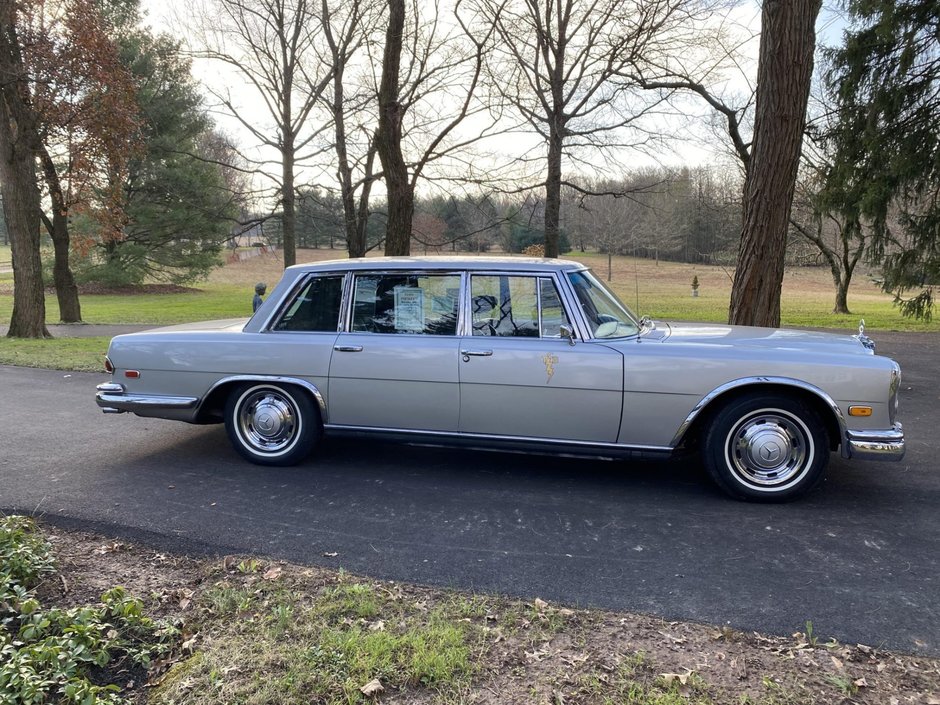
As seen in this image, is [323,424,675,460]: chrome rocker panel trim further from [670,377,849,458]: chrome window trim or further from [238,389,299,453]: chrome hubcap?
[238,389,299,453]: chrome hubcap

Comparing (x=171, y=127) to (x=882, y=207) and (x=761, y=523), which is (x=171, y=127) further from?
(x=761, y=523)

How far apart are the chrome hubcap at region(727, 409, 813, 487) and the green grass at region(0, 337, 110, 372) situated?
912cm

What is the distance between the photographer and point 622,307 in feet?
17.3

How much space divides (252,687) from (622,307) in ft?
12.5

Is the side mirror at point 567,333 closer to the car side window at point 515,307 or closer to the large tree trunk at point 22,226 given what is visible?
the car side window at point 515,307

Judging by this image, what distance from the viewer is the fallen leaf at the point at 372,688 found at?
248 cm

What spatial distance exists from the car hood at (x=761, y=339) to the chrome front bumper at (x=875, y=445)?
559mm

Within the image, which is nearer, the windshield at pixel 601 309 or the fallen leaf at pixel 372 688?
the fallen leaf at pixel 372 688

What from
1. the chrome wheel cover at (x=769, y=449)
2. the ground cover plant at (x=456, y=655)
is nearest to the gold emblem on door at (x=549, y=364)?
the chrome wheel cover at (x=769, y=449)

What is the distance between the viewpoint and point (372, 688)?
8.18 feet

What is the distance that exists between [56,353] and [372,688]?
37.8ft

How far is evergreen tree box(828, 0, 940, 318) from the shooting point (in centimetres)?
1468

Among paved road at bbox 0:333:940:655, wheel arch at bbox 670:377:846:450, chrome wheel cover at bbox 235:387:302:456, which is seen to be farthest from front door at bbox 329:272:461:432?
wheel arch at bbox 670:377:846:450

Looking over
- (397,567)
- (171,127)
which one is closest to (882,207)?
(397,567)
